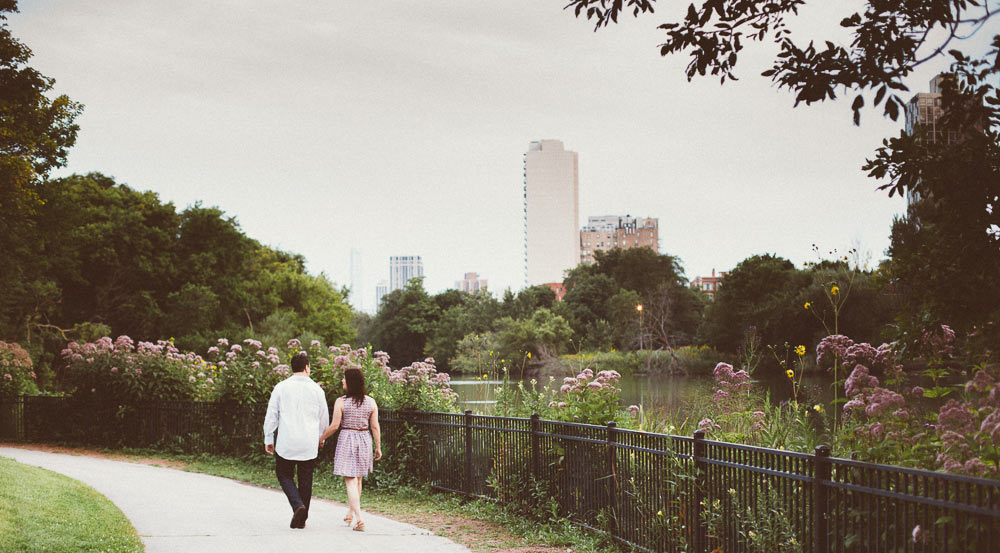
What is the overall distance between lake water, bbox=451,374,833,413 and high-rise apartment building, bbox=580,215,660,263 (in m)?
136

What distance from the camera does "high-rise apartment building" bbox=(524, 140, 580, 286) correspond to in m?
182

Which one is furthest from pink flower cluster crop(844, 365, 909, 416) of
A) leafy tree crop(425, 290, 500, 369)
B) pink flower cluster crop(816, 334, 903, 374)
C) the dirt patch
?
leafy tree crop(425, 290, 500, 369)

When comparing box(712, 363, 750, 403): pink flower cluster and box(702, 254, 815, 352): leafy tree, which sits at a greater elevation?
box(702, 254, 815, 352): leafy tree

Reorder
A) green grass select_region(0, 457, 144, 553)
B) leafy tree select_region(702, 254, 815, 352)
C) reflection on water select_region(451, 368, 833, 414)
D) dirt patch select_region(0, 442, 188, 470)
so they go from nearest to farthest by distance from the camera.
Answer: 1. green grass select_region(0, 457, 144, 553)
2. reflection on water select_region(451, 368, 833, 414)
3. dirt patch select_region(0, 442, 188, 470)
4. leafy tree select_region(702, 254, 815, 352)

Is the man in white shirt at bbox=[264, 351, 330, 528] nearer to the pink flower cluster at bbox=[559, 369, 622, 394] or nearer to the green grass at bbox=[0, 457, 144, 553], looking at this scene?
the green grass at bbox=[0, 457, 144, 553]

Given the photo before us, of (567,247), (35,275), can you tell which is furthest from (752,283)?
(567,247)

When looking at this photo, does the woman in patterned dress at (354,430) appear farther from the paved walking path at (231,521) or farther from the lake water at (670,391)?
the lake water at (670,391)

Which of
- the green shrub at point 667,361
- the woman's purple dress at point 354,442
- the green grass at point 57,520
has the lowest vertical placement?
the green shrub at point 667,361

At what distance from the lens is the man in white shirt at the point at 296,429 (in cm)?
868

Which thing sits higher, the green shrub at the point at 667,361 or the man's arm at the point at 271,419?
the man's arm at the point at 271,419

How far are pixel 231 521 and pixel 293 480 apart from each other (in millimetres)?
901

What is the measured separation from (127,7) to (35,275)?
1722 cm

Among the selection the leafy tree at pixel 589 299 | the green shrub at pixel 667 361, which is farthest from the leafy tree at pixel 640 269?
the green shrub at pixel 667 361

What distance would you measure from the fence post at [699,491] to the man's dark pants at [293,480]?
4.27m
